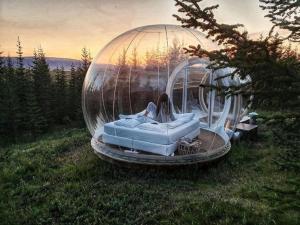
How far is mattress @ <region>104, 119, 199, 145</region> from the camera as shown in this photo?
8141 mm

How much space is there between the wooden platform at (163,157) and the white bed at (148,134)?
176 mm

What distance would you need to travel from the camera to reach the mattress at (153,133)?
8.14 metres

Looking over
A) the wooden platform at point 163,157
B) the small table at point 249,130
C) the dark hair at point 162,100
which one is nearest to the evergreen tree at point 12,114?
the wooden platform at point 163,157

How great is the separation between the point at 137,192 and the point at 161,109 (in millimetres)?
2885

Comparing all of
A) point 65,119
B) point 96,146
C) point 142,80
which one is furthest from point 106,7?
point 65,119

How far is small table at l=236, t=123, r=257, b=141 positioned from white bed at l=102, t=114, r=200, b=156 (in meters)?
3.59

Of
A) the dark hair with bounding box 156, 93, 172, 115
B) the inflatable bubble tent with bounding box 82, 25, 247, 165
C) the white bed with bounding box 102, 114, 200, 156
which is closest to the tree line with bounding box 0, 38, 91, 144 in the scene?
the inflatable bubble tent with bounding box 82, 25, 247, 165

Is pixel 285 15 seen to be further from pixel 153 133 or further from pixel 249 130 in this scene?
pixel 249 130

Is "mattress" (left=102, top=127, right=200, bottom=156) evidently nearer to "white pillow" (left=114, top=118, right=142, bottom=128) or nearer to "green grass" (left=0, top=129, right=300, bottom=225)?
"white pillow" (left=114, top=118, right=142, bottom=128)

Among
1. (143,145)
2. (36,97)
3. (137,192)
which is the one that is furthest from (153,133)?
(36,97)

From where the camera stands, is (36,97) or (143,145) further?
(36,97)

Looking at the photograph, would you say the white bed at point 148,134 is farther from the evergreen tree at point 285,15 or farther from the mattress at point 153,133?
the evergreen tree at point 285,15

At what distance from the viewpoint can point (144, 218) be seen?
5.89 m

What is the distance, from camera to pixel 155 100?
9.22 metres
